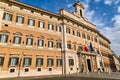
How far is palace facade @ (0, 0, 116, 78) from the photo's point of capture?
1777 cm

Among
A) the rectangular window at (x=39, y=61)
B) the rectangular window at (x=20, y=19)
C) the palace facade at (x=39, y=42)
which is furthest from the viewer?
the rectangular window at (x=39, y=61)

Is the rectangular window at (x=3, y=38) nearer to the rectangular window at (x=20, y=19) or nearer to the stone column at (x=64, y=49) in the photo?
the rectangular window at (x=20, y=19)

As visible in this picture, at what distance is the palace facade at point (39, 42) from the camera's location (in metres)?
17.8

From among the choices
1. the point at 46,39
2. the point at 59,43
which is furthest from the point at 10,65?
the point at 59,43

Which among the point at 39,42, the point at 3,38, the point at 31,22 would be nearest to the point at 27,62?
the point at 39,42

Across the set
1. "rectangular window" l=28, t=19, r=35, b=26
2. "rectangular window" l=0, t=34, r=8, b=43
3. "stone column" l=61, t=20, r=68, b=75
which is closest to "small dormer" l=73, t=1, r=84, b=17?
"stone column" l=61, t=20, r=68, b=75

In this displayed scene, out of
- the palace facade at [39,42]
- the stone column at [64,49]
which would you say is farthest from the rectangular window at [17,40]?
the stone column at [64,49]

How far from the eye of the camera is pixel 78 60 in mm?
26469

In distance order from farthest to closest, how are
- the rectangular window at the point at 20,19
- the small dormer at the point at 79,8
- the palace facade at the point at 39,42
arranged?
the small dormer at the point at 79,8 < the rectangular window at the point at 20,19 < the palace facade at the point at 39,42

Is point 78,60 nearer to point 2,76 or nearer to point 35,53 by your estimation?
point 35,53

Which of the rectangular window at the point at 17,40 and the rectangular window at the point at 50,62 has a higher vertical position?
the rectangular window at the point at 17,40

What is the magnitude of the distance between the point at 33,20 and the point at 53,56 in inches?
331

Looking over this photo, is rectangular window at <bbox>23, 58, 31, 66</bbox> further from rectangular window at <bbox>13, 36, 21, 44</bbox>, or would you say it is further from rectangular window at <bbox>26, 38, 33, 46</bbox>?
rectangular window at <bbox>13, 36, 21, 44</bbox>

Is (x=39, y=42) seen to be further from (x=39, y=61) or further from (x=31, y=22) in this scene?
(x=31, y=22)
